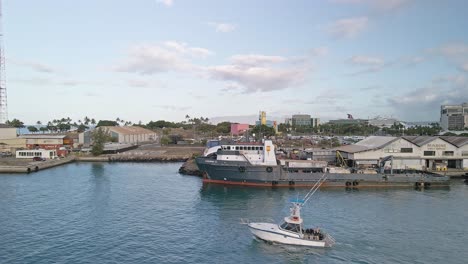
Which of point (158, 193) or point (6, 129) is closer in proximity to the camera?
point (158, 193)

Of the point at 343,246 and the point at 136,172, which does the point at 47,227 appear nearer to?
the point at 343,246

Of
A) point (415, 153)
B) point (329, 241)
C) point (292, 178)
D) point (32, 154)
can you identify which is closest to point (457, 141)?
point (415, 153)

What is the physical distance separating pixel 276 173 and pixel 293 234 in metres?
21.0

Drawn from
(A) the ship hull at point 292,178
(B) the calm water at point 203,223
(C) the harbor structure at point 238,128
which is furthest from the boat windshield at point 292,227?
(C) the harbor structure at point 238,128

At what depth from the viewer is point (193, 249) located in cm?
2272

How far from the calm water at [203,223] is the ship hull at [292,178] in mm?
1938

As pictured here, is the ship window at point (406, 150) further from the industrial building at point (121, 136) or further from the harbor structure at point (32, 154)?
the industrial building at point (121, 136)

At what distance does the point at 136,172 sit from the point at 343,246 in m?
40.5

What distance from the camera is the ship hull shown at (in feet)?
144

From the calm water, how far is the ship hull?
1938 mm

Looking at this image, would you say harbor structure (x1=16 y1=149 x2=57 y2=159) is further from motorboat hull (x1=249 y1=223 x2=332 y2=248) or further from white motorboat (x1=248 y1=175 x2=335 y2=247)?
motorboat hull (x1=249 y1=223 x2=332 y2=248)

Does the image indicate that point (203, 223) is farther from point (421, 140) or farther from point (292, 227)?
point (421, 140)

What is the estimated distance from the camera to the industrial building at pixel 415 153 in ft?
173

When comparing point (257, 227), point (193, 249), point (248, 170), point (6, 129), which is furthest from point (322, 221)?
point (6, 129)
